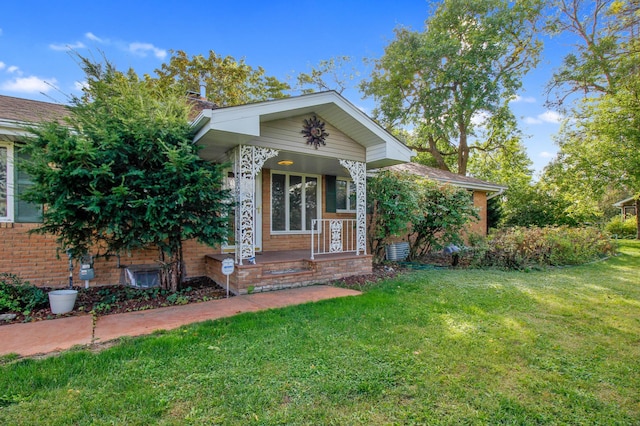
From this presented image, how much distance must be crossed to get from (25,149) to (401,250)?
28.8 feet

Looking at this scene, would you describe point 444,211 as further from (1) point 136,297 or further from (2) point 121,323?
(2) point 121,323

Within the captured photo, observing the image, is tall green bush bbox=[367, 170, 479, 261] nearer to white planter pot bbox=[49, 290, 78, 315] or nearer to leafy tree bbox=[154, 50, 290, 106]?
white planter pot bbox=[49, 290, 78, 315]

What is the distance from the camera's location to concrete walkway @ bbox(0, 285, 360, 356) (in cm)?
324

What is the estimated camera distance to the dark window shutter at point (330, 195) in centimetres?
880

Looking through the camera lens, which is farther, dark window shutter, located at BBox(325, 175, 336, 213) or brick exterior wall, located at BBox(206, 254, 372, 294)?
dark window shutter, located at BBox(325, 175, 336, 213)

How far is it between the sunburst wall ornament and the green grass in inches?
134

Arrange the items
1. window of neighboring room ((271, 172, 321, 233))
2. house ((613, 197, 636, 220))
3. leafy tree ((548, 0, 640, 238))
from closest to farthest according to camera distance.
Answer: window of neighboring room ((271, 172, 321, 233)) < leafy tree ((548, 0, 640, 238)) < house ((613, 197, 636, 220))

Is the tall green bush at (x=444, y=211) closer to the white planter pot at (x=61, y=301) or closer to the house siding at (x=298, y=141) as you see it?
the house siding at (x=298, y=141)

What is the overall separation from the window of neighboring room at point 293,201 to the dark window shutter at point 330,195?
26 cm

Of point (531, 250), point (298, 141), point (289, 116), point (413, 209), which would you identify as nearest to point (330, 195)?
point (413, 209)

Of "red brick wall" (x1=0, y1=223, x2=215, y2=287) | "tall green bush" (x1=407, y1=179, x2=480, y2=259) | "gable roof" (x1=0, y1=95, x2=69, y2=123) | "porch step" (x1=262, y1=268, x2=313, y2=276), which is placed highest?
"gable roof" (x1=0, y1=95, x2=69, y2=123)

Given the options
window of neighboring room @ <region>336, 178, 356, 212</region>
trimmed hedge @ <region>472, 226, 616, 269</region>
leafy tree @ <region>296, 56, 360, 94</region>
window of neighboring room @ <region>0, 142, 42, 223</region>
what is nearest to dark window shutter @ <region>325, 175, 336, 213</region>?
window of neighboring room @ <region>336, 178, 356, 212</region>

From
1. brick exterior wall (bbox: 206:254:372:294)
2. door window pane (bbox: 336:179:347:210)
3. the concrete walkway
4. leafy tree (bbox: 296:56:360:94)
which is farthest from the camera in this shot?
leafy tree (bbox: 296:56:360:94)

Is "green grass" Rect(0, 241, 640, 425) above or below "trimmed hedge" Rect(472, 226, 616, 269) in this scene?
below
